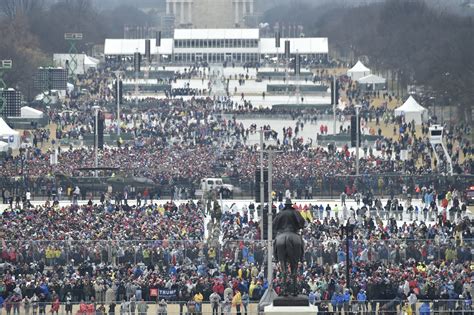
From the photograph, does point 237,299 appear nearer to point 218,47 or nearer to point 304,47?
point 304,47

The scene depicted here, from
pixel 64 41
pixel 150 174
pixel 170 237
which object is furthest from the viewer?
pixel 64 41

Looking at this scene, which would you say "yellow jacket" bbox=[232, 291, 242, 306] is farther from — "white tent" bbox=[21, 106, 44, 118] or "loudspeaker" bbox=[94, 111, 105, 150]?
"white tent" bbox=[21, 106, 44, 118]

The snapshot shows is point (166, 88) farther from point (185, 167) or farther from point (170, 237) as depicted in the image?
point (170, 237)

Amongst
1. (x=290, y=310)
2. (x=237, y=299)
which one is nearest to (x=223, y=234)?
(x=237, y=299)

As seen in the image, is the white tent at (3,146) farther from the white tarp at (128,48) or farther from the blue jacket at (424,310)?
the white tarp at (128,48)

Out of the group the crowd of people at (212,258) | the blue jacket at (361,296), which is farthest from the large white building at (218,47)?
the blue jacket at (361,296)

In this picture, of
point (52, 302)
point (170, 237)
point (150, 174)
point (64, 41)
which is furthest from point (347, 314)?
point (64, 41)
